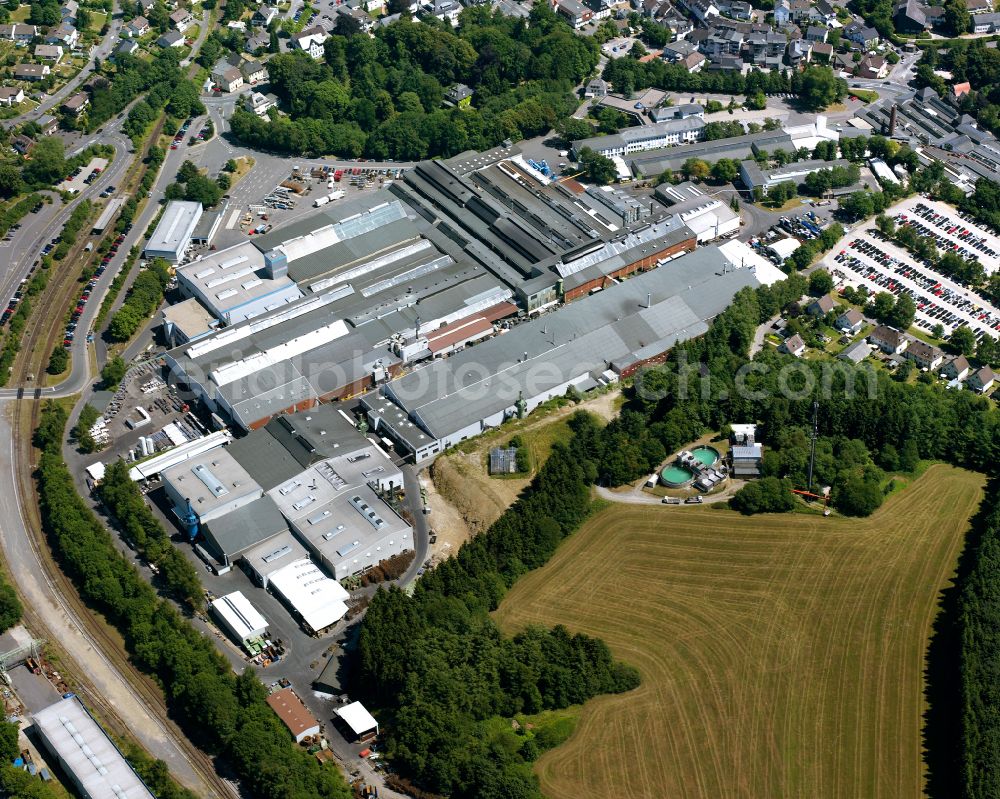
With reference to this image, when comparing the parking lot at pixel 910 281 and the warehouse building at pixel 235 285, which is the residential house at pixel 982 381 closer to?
the parking lot at pixel 910 281

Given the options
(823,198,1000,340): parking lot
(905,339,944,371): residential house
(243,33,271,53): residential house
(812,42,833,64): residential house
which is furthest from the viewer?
(243,33,271,53): residential house

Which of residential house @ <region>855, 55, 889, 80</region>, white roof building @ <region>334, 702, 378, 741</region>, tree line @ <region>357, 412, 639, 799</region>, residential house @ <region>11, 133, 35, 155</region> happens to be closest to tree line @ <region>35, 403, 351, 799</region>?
white roof building @ <region>334, 702, 378, 741</region>

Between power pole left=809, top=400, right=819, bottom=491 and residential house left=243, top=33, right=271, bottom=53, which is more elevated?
residential house left=243, top=33, right=271, bottom=53

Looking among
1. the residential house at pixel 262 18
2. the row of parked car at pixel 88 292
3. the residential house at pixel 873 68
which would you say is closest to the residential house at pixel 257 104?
the residential house at pixel 262 18

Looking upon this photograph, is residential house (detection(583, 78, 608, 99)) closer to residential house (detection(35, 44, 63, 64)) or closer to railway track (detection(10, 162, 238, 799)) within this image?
railway track (detection(10, 162, 238, 799))

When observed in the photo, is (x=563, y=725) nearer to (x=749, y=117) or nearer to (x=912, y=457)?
(x=912, y=457)

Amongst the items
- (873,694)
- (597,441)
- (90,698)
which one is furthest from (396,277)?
(873,694)

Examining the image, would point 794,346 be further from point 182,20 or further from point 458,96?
point 182,20
